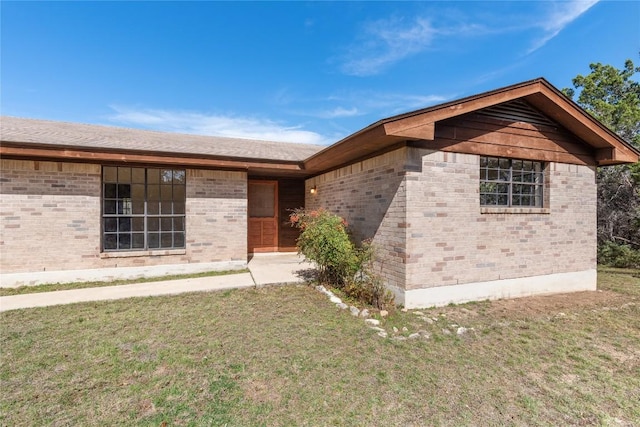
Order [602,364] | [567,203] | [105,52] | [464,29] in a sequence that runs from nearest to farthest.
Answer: [602,364]
[567,203]
[464,29]
[105,52]

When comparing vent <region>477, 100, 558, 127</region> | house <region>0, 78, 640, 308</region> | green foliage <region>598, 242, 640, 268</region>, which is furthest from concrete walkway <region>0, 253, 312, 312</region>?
green foliage <region>598, 242, 640, 268</region>

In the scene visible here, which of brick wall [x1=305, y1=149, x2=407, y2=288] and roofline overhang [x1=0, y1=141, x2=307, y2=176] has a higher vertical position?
roofline overhang [x1=0, y1=141, x2=307, y2=176]

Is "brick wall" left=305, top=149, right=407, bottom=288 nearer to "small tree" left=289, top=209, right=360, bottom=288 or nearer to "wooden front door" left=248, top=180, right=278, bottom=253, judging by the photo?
"small tree" left=289, top=209, right=360, bottom=288

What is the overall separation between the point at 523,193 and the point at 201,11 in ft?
35.9


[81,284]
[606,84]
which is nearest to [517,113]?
[81,284]

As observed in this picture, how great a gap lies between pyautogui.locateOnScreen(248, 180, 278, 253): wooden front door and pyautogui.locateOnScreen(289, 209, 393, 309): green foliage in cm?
416

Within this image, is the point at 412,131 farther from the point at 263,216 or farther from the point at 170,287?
the point at 263,216

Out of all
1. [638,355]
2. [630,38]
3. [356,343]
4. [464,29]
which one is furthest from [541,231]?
[630,38]

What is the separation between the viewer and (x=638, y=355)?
11.9 feet

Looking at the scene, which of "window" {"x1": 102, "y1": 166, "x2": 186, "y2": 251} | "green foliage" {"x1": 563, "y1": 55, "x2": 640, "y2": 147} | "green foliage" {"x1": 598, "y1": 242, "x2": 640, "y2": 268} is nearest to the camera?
"window" {"x1": 102, "y1": 166, "x2": 186, "y2": 251}

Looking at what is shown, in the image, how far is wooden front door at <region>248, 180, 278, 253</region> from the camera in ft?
32.9

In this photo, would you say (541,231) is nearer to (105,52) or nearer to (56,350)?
(56,350)

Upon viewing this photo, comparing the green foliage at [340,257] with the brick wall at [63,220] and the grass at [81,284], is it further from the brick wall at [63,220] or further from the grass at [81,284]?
the brick wall at [63,220]

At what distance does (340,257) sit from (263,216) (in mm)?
5141
